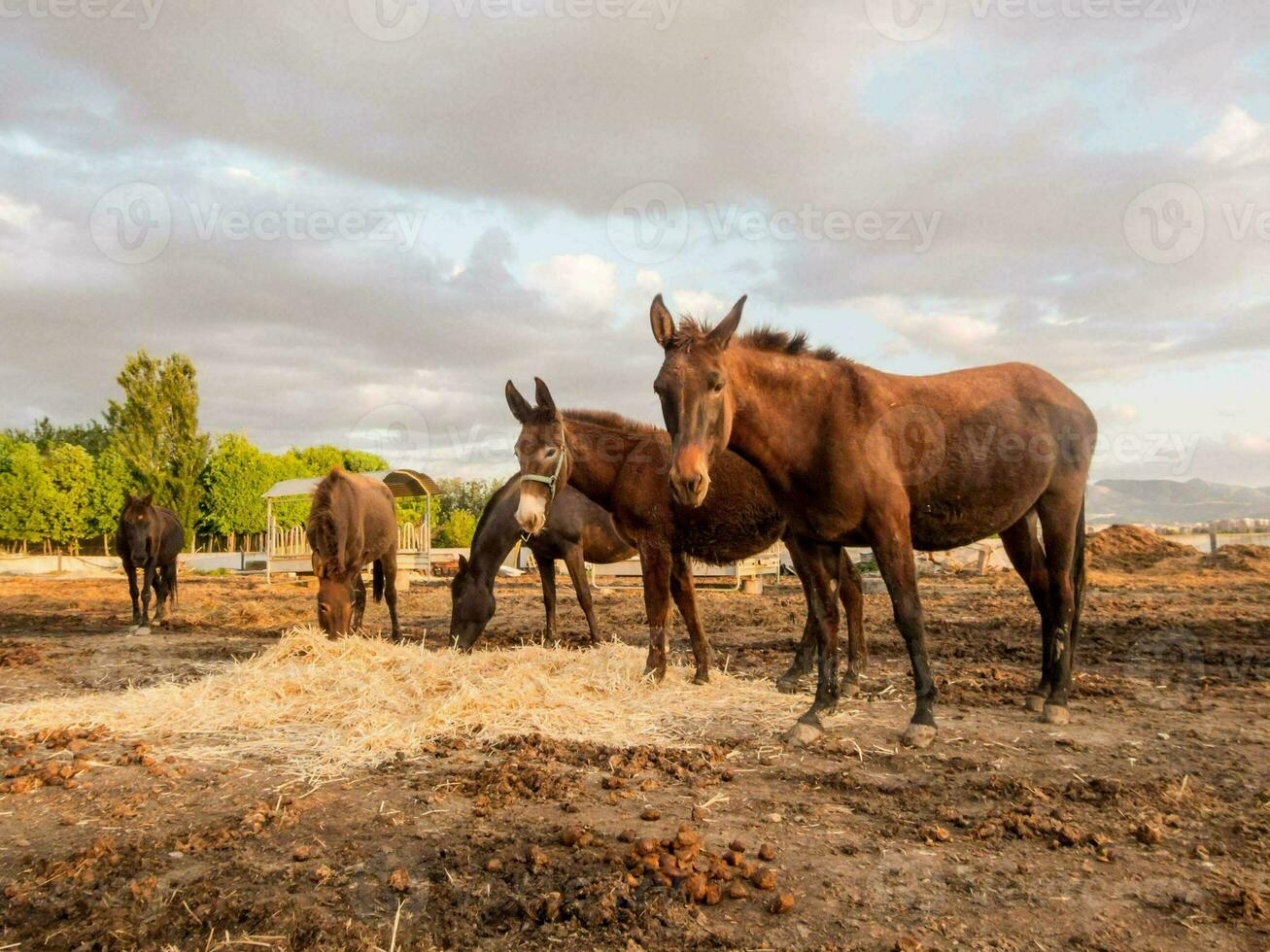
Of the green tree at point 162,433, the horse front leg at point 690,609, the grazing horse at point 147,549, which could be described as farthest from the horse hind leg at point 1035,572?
the green tree at point 162,433

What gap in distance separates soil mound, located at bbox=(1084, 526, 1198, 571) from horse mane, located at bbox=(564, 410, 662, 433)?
71.9 ft

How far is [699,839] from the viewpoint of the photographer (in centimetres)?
341

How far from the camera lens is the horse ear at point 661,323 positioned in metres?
5.32

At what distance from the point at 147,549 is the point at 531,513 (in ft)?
32.9

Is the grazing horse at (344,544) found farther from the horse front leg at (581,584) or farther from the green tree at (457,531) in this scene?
the green tree at (457,531)

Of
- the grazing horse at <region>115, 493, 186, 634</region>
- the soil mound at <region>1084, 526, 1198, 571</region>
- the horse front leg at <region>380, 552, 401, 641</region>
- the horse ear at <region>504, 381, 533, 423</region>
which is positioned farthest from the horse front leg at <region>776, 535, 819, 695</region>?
the soil mound at <region>1084, 526, 1198, 571</region>

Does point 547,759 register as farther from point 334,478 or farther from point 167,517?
point 167,517

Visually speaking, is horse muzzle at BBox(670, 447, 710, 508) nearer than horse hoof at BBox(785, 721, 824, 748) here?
Yes

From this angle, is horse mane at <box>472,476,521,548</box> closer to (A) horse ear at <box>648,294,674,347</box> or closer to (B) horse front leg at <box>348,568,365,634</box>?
(B) horse front leg at <box>348,568,365,634</box>

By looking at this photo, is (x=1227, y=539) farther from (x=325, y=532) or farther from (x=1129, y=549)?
(x=325, y=532)

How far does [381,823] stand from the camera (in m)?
3.87

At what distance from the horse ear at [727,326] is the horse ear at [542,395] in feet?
7.75

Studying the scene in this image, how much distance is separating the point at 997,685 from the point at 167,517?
14.3 m

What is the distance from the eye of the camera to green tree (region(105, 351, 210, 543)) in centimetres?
4675
